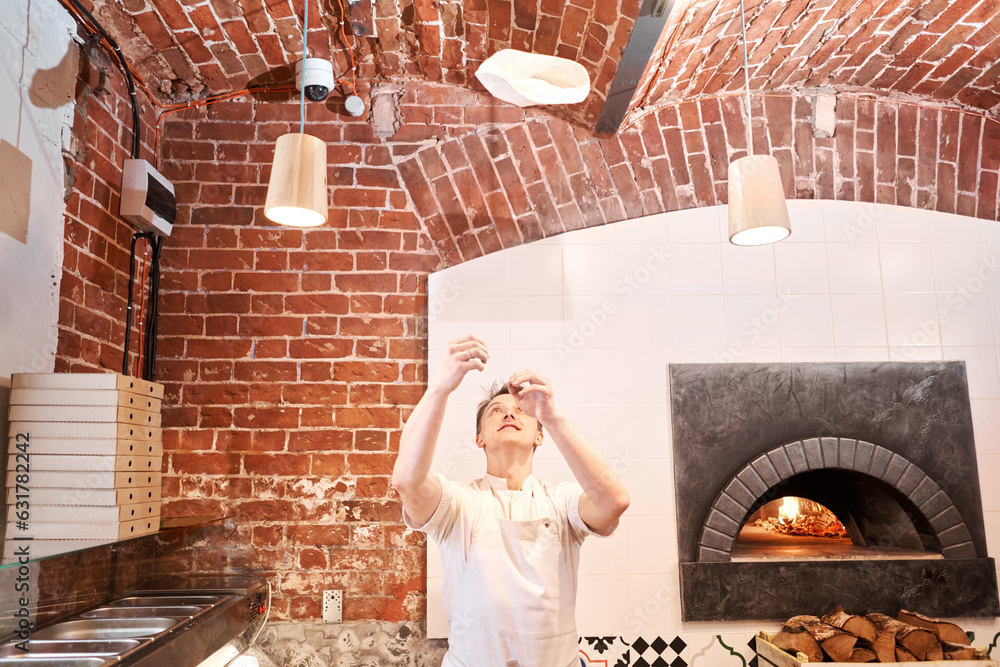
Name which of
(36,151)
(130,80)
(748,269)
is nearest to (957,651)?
(748,269)

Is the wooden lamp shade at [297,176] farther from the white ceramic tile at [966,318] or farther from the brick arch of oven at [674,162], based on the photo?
the white ceramic tile at [966,318]

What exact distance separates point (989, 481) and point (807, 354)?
101 centimetres

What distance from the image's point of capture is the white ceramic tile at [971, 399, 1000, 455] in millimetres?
3246


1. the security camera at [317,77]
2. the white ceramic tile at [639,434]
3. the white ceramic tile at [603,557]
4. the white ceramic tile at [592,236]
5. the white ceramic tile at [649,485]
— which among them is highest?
the security camera at [317,77]

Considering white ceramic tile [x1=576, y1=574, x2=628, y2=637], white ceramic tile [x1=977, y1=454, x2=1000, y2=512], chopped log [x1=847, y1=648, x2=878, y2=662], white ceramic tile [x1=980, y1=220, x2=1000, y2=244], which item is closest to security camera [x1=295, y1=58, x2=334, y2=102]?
white ceramic tile [x1=576, y1=574, x2=628, y2=637]

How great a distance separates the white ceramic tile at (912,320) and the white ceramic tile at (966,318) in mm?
39

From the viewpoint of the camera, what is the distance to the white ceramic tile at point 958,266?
337cm

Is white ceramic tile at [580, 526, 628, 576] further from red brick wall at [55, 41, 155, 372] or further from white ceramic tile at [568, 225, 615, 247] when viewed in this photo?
red brick wall at [55, 41, 155, 372]

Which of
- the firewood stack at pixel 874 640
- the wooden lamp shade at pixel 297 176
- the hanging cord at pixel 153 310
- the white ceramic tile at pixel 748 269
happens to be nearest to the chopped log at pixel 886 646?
the firewood stack at pixel 874 640

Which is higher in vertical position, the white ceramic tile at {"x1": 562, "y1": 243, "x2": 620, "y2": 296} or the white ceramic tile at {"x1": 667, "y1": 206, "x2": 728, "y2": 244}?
the white ceramic tile at {"x1": 667, "y1": 206, "x2": 728, "y2": 244}

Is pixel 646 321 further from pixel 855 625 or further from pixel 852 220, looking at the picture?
pixel 855 625

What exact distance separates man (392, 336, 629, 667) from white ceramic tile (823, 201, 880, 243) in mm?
2111

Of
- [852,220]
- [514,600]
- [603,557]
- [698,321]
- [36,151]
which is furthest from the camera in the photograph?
[852,220]

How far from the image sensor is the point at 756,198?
2266 millimetres
